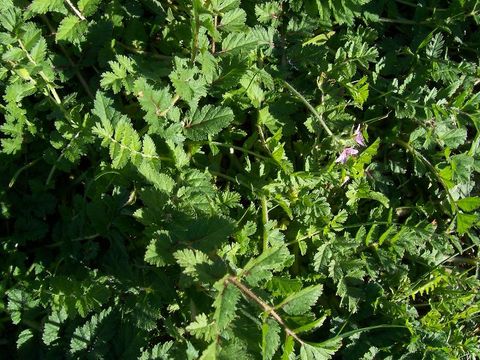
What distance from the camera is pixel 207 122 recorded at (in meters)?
2.52

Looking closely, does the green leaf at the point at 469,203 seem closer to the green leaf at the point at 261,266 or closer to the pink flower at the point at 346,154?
the pink flower at the point at 346,154

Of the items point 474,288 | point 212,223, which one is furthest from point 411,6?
point 212,223

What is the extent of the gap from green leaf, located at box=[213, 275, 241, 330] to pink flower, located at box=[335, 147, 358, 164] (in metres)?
0.95

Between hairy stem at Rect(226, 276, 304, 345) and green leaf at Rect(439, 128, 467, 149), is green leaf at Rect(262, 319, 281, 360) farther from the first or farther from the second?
green leaf at Rect(439, 128, 467, 149)

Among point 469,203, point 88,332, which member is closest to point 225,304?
point 88,332

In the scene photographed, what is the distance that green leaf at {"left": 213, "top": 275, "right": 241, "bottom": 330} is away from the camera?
72.4 inches

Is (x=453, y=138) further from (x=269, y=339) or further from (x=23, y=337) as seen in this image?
(x=23, y=337)

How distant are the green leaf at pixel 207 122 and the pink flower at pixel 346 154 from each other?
0.49 meters

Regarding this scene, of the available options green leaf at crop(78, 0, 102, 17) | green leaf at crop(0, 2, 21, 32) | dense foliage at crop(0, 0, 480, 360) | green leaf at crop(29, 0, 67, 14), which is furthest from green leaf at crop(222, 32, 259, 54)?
green leaf at crop(0, 2, 21, 32)

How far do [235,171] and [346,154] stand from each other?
0.50m

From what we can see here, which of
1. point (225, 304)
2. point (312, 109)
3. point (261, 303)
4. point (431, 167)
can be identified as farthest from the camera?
point (431, 167)

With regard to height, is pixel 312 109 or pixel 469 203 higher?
pixel 312 109

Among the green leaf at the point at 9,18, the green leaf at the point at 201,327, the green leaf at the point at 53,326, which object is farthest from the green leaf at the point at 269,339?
the green leaf at the point at 9,18

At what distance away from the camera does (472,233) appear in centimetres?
305
